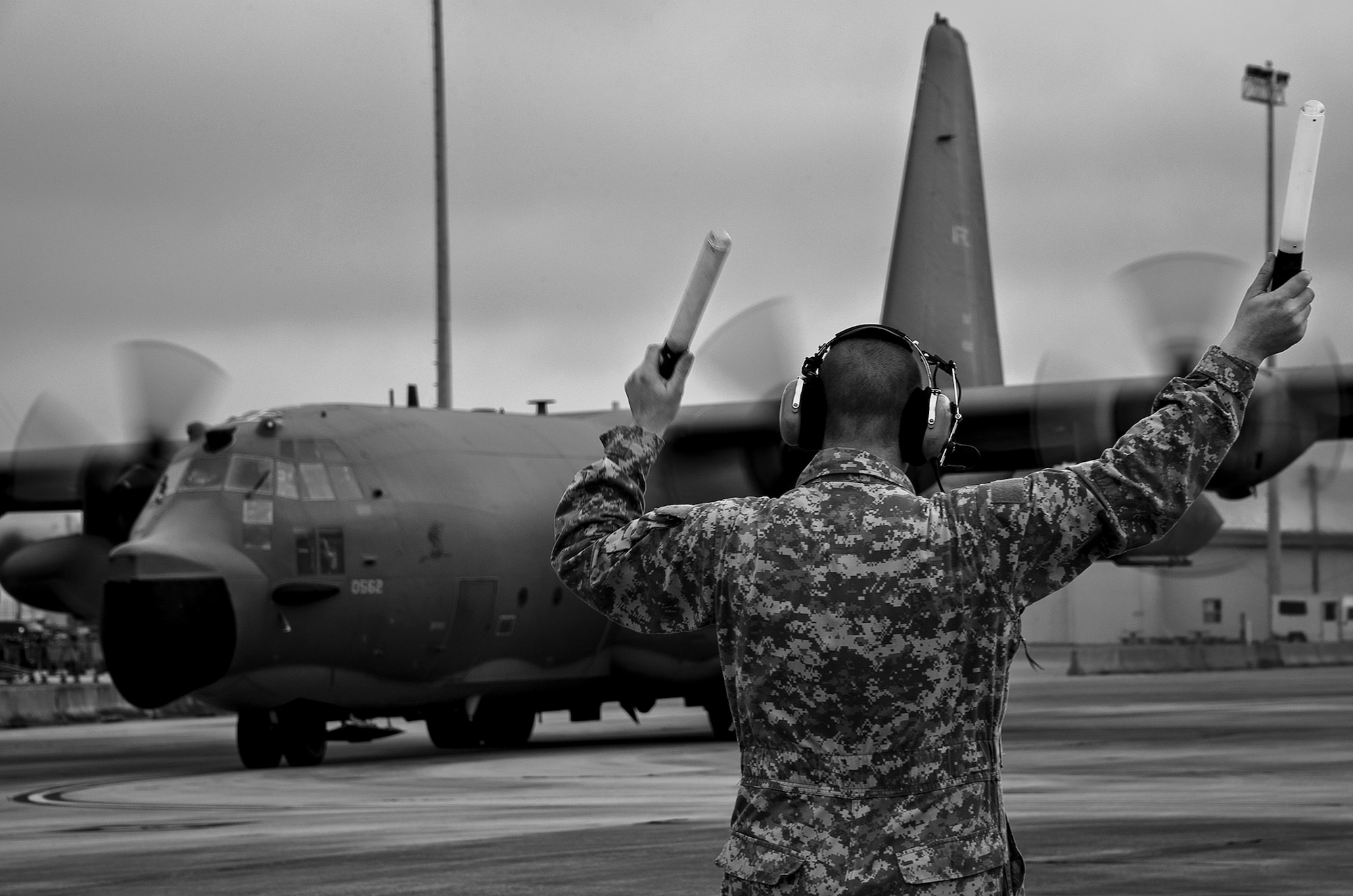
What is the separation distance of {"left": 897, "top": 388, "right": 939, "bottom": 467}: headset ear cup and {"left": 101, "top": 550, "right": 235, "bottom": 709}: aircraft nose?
12.8 m

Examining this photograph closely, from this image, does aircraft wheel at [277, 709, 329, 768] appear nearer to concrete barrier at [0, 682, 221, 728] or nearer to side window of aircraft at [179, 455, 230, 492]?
side window of aircraft at [179, 455, 230, 492]

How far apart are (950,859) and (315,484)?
14069 millimetres

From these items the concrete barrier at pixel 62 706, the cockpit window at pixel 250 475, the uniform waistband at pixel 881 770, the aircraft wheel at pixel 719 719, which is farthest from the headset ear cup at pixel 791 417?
the concrete barrier at pixel 62 706

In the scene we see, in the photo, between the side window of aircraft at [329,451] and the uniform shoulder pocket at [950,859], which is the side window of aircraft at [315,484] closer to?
the side window of aircraft at [329,451]

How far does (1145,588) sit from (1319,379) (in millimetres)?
50059

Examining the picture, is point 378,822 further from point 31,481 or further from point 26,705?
point 26,705

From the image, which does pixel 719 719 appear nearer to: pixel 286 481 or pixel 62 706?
pixel 286 481

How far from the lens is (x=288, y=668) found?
16.2 meters

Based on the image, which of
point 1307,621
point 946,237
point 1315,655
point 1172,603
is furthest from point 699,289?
point 1172,603

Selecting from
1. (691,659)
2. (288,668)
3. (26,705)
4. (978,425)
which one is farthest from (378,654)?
(26,705)

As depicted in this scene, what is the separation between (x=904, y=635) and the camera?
3160mm

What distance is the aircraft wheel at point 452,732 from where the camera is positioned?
65.3 ft

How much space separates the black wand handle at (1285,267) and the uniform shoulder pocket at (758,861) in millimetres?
1284

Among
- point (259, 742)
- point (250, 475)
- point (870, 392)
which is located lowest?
point (259, 742)
